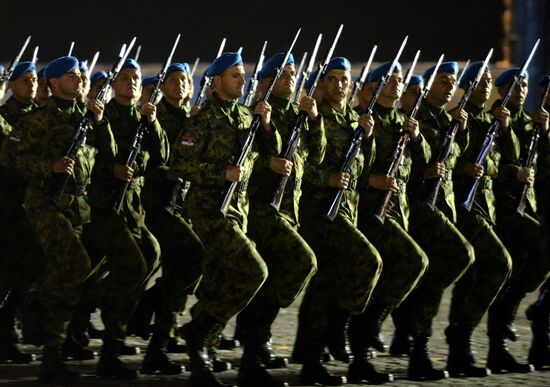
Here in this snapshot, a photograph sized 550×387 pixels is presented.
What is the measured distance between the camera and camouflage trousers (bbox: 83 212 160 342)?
10719 millimetres

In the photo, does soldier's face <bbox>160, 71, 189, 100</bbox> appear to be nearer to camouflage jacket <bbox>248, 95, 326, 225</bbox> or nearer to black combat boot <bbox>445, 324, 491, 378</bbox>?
camouflage jacket <bbox>248, 95, 326, 225</bbox>

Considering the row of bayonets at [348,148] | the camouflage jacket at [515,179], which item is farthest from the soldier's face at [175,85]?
the camouflage jacket at [515,179]

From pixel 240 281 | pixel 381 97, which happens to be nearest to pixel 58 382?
pixel 240 281

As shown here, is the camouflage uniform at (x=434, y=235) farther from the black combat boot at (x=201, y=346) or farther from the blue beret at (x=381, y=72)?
the black combat boot at (x=201, y=346)

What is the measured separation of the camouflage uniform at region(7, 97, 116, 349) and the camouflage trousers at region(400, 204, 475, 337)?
2.25m

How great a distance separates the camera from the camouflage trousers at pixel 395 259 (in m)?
11.0

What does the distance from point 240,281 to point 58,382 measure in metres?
1.30

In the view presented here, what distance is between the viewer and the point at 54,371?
1013 centimetres

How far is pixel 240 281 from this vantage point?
9844 millimetres

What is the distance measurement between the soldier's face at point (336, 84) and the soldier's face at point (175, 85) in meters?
1.35

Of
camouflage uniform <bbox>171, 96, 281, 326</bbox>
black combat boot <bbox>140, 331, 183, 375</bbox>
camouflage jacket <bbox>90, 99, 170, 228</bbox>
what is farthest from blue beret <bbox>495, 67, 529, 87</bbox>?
black combat boot <bbox>140, 331, 183, 375</bbox>

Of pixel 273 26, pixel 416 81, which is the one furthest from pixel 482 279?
pixel 273 26

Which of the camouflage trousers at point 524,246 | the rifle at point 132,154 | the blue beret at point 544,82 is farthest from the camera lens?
the blue beret at point 544,82

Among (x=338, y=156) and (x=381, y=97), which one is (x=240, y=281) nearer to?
(x=338, y=156)
